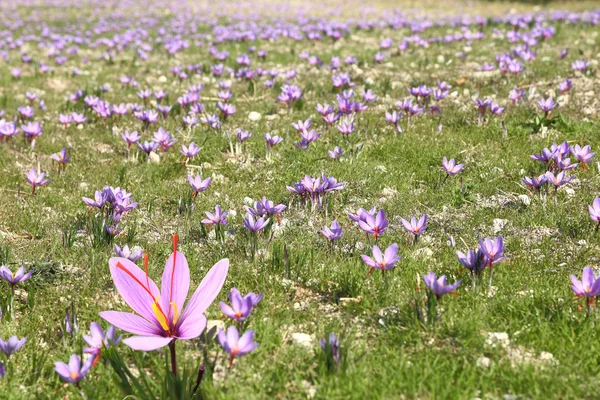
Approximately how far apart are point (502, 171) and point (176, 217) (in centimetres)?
362

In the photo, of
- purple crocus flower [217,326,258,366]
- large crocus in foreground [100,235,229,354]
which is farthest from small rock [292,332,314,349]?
large crocus in foreground [100,235,229,354]

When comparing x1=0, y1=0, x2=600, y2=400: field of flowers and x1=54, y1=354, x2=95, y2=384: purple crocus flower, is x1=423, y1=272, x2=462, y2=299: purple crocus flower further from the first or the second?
x1=54, y1=354, x2=95, y2=384: purple crocus flower

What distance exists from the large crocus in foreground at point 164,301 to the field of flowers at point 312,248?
1cm

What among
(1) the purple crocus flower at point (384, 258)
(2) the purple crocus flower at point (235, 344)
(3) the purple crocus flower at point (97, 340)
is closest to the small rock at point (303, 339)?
(1) the purple crocus flower at point (384, 258)

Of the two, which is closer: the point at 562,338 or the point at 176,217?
the point at 562,338

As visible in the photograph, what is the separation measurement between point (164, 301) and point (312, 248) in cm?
185

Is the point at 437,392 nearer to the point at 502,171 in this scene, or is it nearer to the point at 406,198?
the point at 406,198

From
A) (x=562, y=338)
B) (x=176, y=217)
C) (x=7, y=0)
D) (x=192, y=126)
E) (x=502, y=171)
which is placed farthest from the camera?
(x=7, y=0)

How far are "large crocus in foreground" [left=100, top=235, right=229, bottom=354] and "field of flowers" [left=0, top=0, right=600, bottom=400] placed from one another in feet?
0.03

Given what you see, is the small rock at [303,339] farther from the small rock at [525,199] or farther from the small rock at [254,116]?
the small rock at [254,116]

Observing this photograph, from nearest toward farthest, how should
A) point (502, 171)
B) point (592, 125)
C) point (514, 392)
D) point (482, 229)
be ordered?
point (514, 392) < point (482, 229) < point (502, 171) < point (592, 125)

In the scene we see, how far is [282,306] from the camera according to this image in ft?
12.1

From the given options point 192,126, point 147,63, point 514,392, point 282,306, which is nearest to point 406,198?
point 282,306

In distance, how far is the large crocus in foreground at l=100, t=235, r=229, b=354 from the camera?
8.00 feet
